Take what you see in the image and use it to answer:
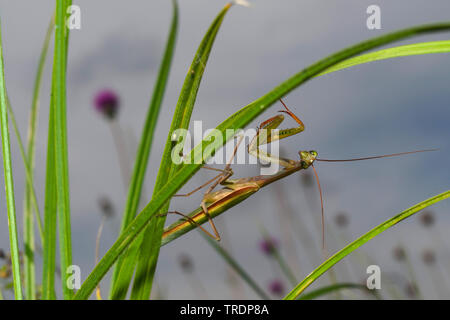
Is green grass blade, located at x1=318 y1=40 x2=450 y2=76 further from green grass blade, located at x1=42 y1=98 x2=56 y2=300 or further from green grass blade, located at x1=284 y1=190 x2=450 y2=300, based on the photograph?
green grass blade, located at x1=42 y1=98 x2=56 y2=300

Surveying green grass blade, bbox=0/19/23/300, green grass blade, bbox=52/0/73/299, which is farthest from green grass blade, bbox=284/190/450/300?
green grass blade, bbox=0/19/23/300

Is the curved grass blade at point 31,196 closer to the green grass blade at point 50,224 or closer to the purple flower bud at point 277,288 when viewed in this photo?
the green grass blade at point 50,224

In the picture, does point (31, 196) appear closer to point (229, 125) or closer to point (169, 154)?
point (169, 154)

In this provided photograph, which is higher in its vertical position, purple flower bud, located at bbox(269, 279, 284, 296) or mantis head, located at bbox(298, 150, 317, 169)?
mantis head, located at bbox(298, 150, 317, 169)

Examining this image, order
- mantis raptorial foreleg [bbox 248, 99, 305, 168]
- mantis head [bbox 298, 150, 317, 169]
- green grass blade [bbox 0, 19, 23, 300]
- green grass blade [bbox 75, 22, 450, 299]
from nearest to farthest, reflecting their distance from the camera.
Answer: green grass blade [bbox 75, 22, 450, 299] < green grass blade [bbox 0, 19, 23, 300] < mantis raptorial foreleg [bbox 248, 99, 305, 168] < mantis head [bbox 298, 150, 317, 169]

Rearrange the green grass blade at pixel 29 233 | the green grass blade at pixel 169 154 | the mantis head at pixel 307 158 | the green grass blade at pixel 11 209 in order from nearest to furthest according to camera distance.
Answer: the green grass blade at pixel 169 154 → the green grass blade at pixel 11 209 → the mantis head at pixel 307 158 → the green grass blade at pixel 29 233

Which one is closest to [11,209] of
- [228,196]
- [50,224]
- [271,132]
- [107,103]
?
[50,224]

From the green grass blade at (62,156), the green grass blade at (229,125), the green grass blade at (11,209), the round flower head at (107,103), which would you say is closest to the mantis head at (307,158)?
the green grass blade at (229,125)

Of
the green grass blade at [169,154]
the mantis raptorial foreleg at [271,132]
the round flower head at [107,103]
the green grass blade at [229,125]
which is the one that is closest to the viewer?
the green grass blade at [229,125]
